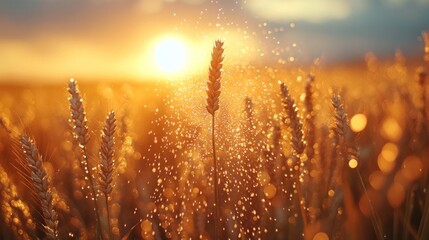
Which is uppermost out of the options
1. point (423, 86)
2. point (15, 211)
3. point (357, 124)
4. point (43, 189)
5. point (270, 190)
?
point (423, 86)

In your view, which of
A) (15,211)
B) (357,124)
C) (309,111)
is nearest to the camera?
(309,111)

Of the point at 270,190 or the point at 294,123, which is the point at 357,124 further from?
the point at 294,123

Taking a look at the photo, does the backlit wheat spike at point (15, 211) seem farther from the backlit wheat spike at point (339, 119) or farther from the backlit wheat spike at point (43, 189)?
the backlit wheat spike at point (339, 119)

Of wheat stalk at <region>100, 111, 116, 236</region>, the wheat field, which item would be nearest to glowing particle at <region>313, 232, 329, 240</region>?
the wheat field

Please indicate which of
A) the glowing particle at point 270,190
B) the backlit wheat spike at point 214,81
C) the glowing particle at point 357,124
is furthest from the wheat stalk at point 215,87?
the glowing particle at point 357,124

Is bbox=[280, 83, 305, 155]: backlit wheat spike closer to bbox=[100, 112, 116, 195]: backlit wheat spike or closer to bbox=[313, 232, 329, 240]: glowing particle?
bbox=[313, 232, 329, 240]: glowing particle

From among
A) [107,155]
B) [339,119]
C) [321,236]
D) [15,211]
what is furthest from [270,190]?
[15,211]

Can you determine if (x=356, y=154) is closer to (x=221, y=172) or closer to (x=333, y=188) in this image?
(x=333, y=188)
